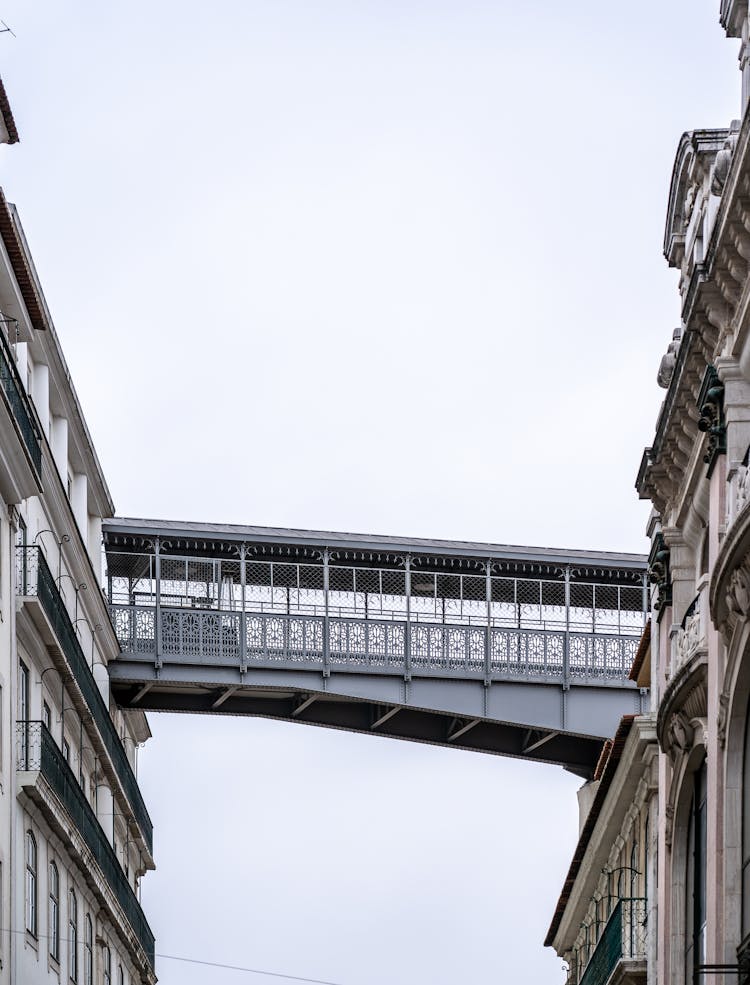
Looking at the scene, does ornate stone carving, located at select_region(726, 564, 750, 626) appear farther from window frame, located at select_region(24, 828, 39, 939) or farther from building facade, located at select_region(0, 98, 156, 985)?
window frame, located at select_region(24, 828, 39, 939)

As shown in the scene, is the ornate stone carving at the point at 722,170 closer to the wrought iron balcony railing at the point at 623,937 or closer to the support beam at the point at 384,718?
the wrought iron balcony railing at the point at 623,937

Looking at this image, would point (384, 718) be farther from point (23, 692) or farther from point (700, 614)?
point (700, 614)

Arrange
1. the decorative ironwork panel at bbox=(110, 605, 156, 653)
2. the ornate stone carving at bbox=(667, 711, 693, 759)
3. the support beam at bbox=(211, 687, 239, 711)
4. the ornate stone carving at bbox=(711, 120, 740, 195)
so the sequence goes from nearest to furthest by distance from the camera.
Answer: the ornate stone carving at bbox=(711, 120, 740, 195), the ornate stone carving at bbox=(667, 711, 693, 759), the decorative ironwork panel at bbox=(110, 605, 156, 653), the support beam at bbox=(211, 687, 239, 711)

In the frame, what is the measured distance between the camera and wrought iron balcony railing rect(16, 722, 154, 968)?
1495 inches

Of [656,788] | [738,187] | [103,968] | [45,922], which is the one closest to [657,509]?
[656,788]

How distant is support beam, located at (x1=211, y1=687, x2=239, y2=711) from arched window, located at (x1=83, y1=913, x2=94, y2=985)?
808cm

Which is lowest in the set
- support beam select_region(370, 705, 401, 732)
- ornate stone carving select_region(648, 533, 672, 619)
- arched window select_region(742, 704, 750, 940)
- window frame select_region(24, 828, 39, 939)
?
arched window select_region(742, 704, 750, 940)

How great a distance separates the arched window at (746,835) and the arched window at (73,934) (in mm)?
20300

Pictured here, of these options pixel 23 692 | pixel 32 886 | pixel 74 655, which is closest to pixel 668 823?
pixel 23 692

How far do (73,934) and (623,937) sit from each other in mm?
12166

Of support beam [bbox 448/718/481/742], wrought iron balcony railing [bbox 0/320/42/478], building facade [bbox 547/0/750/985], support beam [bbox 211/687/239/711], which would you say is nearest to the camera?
building facade [bbox 547/0/750/985]

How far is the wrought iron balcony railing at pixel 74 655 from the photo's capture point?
38531 millimetres

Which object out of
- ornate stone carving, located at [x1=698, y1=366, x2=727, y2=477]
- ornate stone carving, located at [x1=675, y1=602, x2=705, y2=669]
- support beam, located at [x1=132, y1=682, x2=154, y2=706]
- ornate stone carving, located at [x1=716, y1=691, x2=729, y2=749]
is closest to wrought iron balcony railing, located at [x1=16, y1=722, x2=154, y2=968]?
support beam, located at [x1=132, y1=682, x2=154, y2=706]

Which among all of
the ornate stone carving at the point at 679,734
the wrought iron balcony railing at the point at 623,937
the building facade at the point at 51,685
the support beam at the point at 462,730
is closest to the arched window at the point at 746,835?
the ornate stone carving at the point at 679,734
